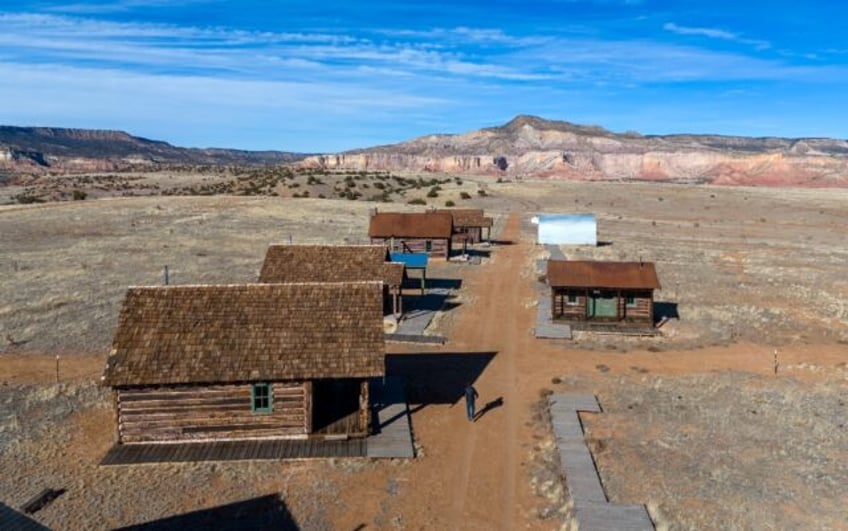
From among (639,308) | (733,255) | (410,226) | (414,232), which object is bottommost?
(639,308)

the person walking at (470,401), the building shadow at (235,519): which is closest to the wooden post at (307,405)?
Result: the building shadow at (235,519)

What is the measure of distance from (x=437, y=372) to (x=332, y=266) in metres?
8.10

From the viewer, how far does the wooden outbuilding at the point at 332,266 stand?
93.1 feet

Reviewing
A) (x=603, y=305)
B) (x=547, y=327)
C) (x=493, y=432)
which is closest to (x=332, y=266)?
(x=547, y=327)

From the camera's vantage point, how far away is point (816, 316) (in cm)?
3133

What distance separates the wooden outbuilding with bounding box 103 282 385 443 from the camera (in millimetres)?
16875

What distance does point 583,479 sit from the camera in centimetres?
1560

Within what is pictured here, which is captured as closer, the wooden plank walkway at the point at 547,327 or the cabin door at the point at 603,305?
the wooden plank walkway at the point at 547,327

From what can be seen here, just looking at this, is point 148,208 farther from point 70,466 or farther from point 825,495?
point 825,495

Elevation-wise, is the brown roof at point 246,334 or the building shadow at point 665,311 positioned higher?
the brown roof at point 246,334

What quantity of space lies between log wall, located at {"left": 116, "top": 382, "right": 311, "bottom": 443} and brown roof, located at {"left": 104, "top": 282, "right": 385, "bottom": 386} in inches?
21.0

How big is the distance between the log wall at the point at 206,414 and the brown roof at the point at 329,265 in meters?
11.1

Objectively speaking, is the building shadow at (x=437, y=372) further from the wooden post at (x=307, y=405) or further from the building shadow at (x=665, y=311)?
the building shadow at (x=665, y=311)

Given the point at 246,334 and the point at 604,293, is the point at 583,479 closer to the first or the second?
the point at 246,334
